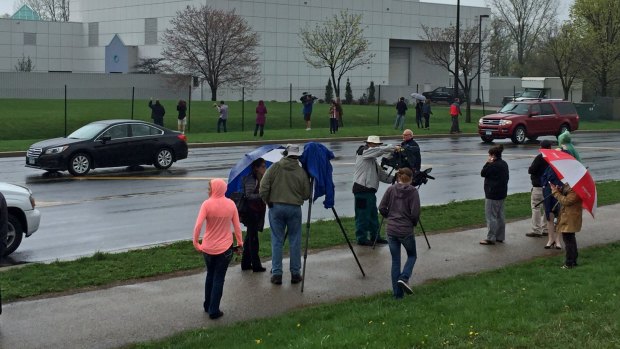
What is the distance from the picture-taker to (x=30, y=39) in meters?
77.2

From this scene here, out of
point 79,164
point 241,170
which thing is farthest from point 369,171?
point 79,164

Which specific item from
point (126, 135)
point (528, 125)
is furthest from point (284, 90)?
point (126, 135)

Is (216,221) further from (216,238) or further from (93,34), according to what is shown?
(93,34)

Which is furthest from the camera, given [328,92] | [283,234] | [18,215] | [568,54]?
[328,92]

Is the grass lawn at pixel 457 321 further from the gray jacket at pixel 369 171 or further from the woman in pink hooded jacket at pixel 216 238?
the gray jacket at pixel 369 171

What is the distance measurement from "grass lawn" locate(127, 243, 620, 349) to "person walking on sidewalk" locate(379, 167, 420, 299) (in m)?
0.23

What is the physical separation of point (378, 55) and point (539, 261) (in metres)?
70.1

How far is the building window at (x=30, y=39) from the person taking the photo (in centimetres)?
7688

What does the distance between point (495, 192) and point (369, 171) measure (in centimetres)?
200

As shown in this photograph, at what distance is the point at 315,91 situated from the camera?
244 ft

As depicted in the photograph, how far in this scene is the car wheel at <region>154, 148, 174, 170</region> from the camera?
23.7 m

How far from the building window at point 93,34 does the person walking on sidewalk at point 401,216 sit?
2893 inches

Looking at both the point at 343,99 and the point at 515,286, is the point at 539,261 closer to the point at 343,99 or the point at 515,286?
the point at 515,286

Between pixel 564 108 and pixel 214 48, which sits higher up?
pixel 214 48
